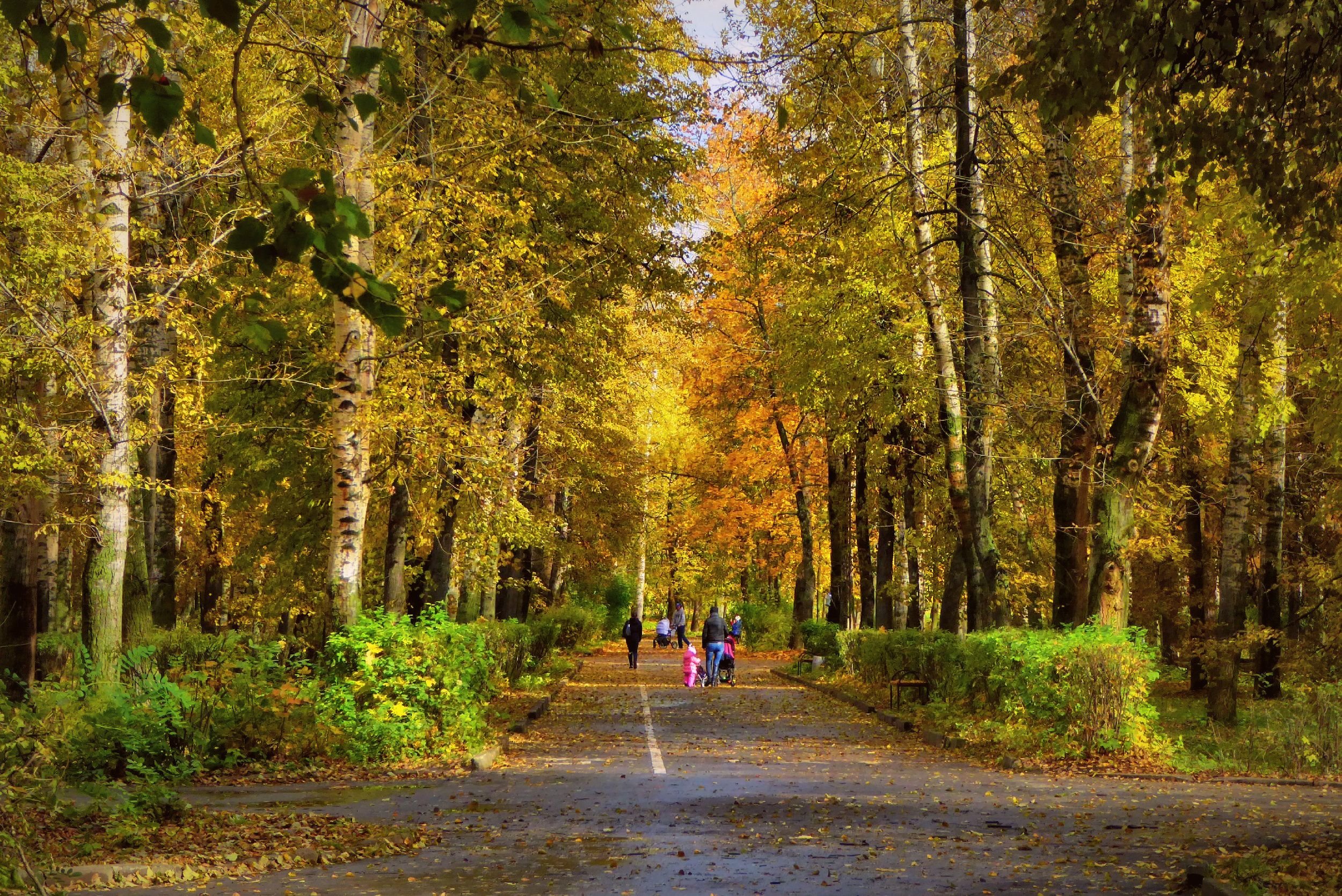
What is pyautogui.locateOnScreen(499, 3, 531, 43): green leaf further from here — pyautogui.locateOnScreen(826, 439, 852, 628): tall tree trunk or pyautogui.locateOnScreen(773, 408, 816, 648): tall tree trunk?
pyautogui.locateOnScreen(773, 408, 816, 648): tall tree trunk

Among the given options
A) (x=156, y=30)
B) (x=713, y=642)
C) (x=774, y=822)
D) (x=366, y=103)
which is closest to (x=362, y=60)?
(x=366, y=103)

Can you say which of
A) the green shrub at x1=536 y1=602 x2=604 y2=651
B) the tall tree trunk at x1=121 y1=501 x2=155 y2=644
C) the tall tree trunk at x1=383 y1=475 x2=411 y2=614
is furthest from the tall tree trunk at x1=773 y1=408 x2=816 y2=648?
the tall tree trunk at x1=121 y1=501 x2=155 y2=644

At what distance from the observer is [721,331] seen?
1785 inches

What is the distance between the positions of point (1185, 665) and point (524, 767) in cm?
2916

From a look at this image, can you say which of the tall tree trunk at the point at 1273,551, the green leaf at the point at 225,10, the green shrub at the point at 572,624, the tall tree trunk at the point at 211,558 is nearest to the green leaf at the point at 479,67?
the green leaf at the point at 225,10

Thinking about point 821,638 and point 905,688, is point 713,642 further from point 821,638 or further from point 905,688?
point 905,688

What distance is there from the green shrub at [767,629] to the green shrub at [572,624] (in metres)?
6.54

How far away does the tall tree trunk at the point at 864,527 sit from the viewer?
38531mm

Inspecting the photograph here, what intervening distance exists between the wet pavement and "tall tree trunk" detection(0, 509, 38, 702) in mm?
10187

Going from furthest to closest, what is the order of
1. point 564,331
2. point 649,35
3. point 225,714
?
point 564,331 → point 649,35 → point 225,714

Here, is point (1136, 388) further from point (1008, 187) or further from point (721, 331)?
point (721, 331)

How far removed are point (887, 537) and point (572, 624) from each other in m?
15.8

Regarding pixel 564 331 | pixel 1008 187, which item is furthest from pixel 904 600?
pixel 1008 187

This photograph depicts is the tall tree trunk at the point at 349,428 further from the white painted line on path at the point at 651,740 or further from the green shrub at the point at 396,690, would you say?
the white painted line on path at the point at 651,740
